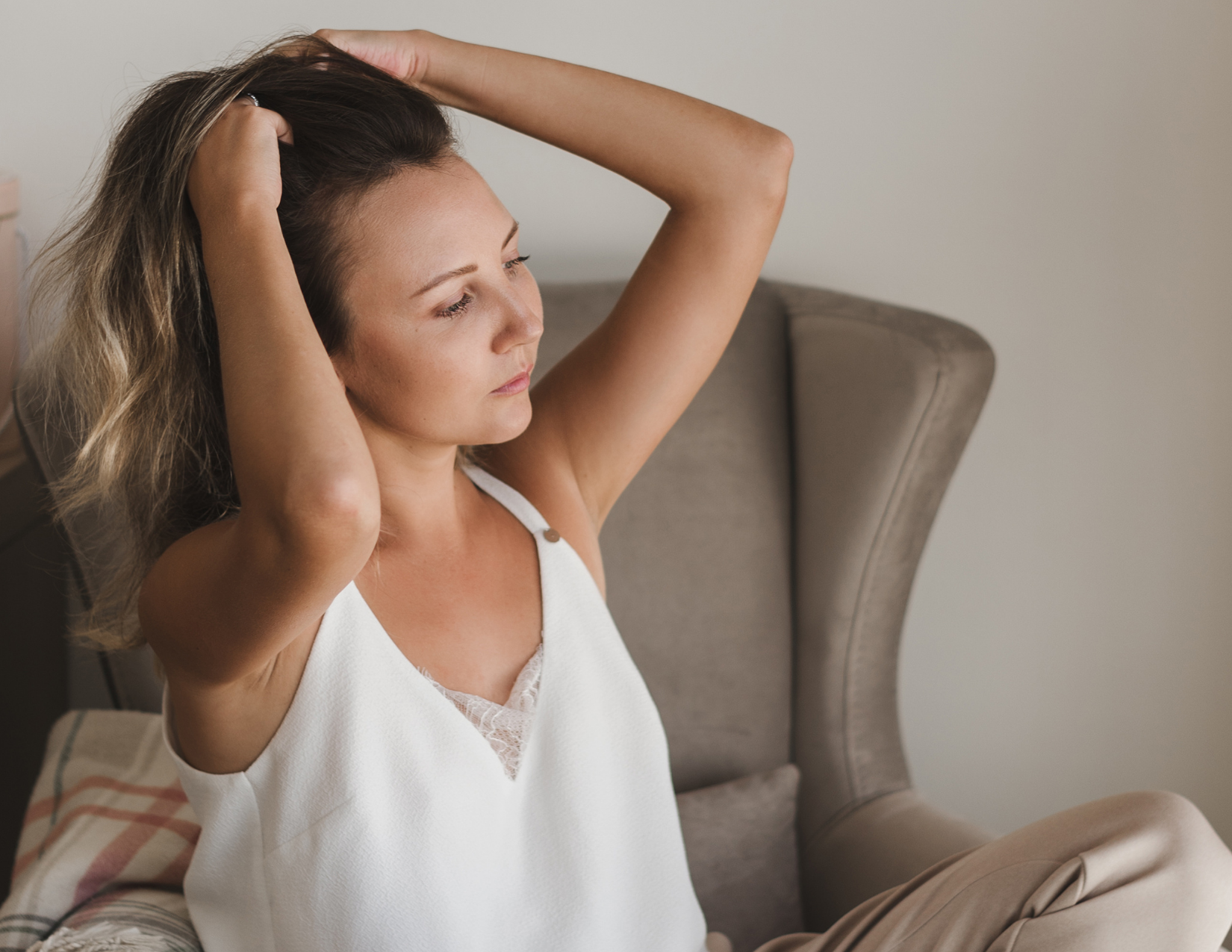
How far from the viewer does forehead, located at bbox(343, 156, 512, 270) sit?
82 centimetres

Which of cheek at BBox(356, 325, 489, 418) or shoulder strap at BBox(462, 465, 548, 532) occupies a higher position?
cheek at BBox(356, 325, 489, 418)

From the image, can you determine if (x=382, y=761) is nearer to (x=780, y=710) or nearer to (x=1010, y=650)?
(x=780, y=710)

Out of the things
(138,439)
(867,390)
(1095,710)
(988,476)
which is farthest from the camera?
(1095,710)

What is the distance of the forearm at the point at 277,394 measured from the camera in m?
0.65

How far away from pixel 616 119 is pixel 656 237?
12 cm

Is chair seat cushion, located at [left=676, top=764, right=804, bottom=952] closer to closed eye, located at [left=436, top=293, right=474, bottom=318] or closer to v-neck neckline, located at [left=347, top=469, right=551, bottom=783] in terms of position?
v-neck neckline, located at [left=347, top=469, right=551, bottom=783]

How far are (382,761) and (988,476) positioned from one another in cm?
124

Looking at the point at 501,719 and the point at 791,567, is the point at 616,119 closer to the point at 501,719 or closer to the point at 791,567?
the point at 501,719

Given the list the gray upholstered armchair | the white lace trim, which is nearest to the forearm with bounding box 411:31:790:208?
the gray upholstered armchair

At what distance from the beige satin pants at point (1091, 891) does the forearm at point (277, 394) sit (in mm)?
586

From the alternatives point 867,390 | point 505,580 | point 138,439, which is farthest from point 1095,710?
point 138,439

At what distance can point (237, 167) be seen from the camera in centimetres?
77

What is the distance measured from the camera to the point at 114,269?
857 millimetres

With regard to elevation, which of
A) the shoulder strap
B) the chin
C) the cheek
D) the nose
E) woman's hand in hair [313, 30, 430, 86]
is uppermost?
woman's hand in hair [313, 30, 430, 86]
